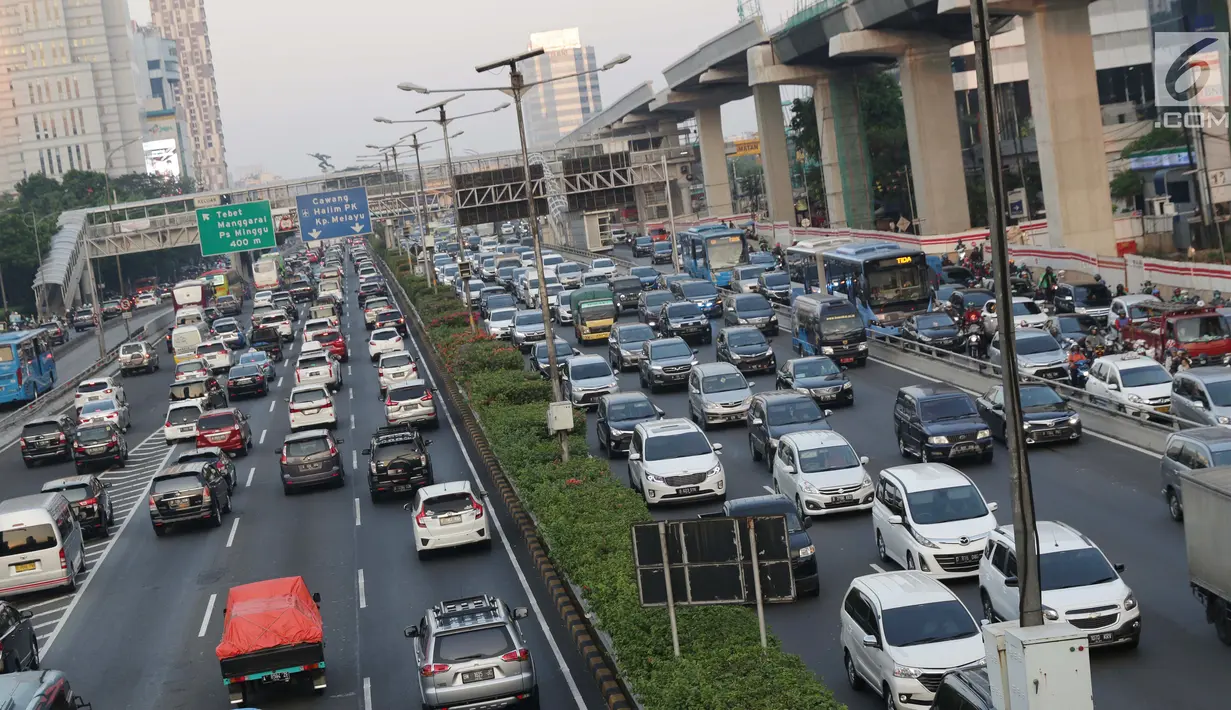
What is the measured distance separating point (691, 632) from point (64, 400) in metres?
48.6

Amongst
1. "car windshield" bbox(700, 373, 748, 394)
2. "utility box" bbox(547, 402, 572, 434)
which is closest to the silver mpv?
"utility box" bbox(547, 402, 572, 434)

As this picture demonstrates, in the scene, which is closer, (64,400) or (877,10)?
(64,400)

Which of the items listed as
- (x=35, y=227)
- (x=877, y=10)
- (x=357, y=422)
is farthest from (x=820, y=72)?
(x=35, y=227)

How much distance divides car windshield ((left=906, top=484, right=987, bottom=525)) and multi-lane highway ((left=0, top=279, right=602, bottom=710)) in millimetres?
5592

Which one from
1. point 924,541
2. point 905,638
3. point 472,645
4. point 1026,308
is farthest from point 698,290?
point 905,638

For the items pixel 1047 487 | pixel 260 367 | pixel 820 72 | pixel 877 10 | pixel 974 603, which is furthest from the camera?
pixel 820 72

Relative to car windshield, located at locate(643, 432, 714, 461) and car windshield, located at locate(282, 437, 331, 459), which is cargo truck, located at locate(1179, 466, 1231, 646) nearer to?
car windshield, located at locate(643, 432, 714, 461)

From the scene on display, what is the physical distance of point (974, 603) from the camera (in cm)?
2053

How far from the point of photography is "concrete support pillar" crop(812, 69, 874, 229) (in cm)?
8575

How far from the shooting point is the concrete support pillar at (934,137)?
2763 inches

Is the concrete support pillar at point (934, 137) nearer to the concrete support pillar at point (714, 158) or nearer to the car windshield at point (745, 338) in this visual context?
the car windshield at point (745, 338)

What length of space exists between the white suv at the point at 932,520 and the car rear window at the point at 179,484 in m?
16.4

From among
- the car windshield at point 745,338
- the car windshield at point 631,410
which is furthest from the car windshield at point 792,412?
the car windshield at point 745,338

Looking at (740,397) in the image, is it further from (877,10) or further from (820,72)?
(820,72)
